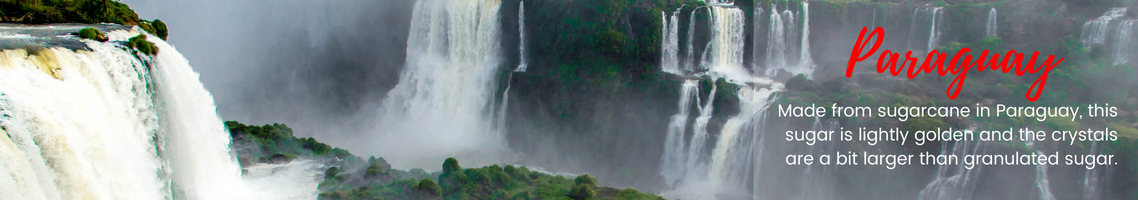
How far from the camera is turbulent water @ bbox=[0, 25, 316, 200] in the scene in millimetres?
8258

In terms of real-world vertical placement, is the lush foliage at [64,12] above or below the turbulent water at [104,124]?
above

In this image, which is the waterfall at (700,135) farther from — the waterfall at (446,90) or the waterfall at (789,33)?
the waterfall at (446,90)

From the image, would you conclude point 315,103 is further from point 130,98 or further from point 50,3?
point 130,98

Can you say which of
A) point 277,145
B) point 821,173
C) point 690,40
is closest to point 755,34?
point 690,40

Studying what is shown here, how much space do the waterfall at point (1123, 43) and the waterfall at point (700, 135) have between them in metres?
12.2

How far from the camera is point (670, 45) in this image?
2334 centimetres

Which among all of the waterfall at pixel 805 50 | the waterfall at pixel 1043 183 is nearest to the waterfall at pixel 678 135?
the waterfall at pixel 805 50

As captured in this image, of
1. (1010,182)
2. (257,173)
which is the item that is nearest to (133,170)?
(257,173)

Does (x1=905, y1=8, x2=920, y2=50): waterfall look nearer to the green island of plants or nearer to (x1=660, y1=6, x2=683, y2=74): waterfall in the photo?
(x1=660, y1=6, x2=683, y2=74): waterfall

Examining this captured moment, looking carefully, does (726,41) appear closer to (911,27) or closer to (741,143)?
(741,143)

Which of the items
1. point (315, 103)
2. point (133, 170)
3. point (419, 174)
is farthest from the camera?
point (315, 103)

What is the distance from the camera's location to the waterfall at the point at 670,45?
23031 mm

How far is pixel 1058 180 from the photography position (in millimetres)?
16359

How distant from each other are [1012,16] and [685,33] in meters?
10.8
